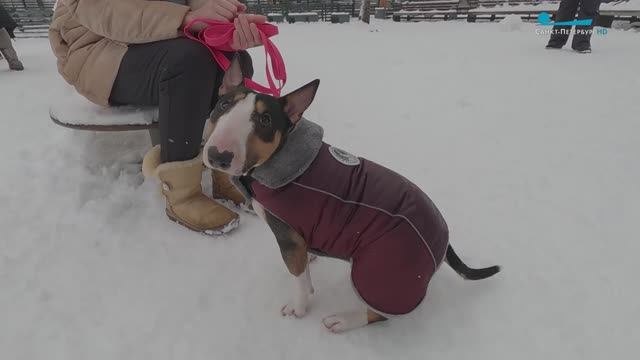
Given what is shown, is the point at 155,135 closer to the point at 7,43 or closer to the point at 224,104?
the point at 224,104

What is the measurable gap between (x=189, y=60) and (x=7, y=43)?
4625 millimetres

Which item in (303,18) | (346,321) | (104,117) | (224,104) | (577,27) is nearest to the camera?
(224,104)

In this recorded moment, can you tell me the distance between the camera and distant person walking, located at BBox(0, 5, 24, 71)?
4418 mm

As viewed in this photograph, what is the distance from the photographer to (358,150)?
104 inches

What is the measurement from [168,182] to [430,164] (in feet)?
5.49

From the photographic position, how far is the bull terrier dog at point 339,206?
1198 mm

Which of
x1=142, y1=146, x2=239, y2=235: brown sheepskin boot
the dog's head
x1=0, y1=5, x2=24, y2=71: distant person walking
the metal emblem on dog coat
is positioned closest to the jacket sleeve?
x1=142, y1=146, x2=239, y2=235: brown sheepskin boot

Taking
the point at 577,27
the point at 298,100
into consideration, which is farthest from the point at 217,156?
the point at 577,27

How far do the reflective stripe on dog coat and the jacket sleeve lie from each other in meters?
0.99

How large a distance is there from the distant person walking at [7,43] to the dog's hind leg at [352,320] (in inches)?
207

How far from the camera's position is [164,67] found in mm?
1679

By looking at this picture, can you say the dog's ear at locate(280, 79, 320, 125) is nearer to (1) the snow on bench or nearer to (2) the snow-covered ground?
(2) the snow-covered ground

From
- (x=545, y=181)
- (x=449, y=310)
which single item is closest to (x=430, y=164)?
(x=545, y=181)

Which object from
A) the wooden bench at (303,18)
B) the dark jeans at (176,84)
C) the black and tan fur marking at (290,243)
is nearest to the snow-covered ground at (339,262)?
the black and tan fur marking at (290,243)
